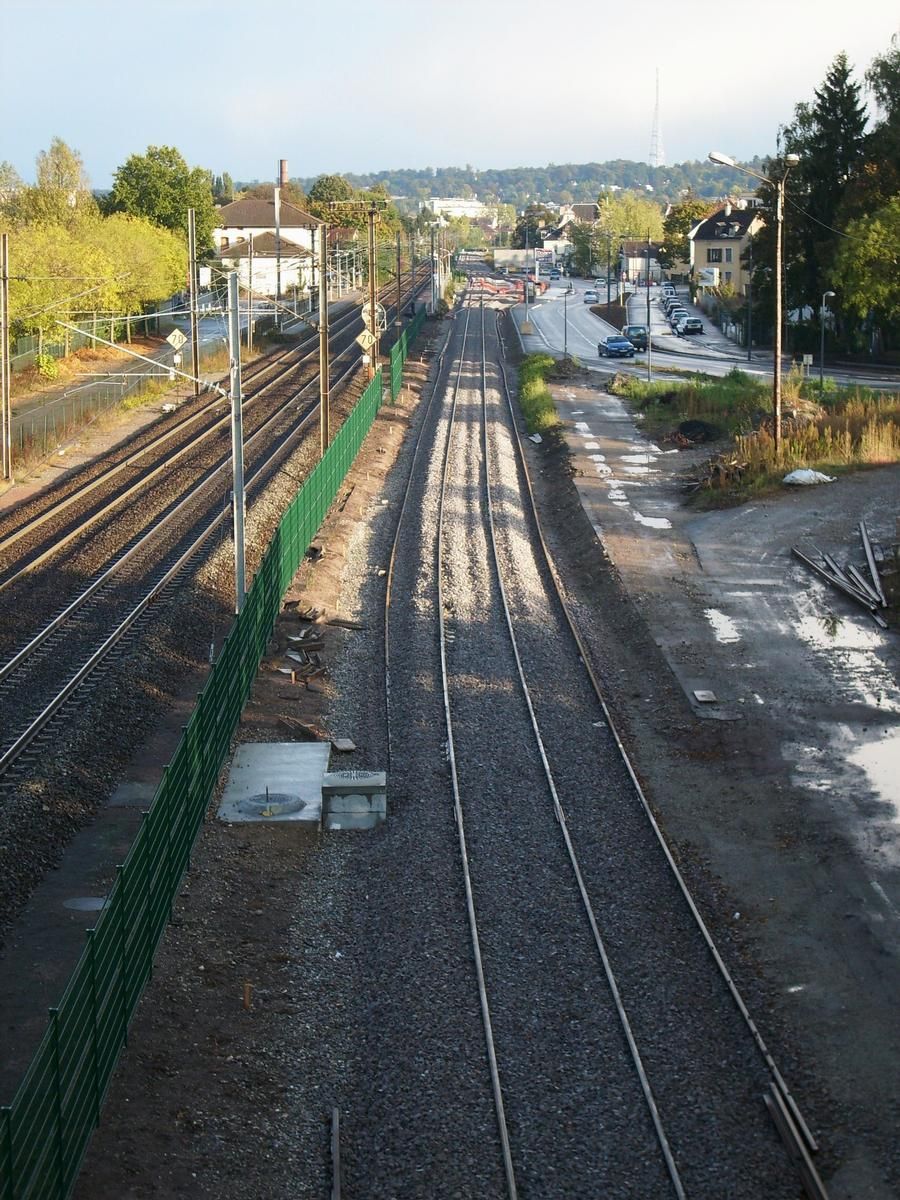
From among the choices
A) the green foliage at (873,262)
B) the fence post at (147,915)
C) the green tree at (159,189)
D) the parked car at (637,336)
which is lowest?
the fence post at (147,915)

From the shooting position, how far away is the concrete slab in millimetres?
14914

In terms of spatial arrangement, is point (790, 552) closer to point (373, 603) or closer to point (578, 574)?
point (578, 574)

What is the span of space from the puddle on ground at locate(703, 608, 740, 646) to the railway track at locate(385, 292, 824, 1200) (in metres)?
2.34

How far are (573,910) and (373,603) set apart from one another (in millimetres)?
11969

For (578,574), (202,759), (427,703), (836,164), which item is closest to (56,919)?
(202,759)

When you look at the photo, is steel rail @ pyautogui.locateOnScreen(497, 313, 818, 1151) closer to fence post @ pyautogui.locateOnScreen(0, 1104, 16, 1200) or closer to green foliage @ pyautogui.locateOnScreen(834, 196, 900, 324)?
fence post @ pyautogui.locateOnScreen(0, 1104, 16, 1200)

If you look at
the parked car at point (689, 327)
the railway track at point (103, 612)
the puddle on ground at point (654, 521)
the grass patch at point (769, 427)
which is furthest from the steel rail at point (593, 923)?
the parked car at point (689, 327)

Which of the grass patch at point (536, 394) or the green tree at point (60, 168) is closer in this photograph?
the grass patch at point (536, 394)

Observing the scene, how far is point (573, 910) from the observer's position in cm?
1259

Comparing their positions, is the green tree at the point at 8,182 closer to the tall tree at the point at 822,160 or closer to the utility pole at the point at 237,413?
the tall tree at the point at 822,160

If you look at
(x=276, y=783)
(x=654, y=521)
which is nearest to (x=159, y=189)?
(x=654, y=521)

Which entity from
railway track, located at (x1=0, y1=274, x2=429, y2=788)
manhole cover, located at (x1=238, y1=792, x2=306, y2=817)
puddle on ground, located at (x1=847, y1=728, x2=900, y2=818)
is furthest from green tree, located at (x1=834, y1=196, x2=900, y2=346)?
manhole cover, located at (x1=238, y1=792, x2=306, y2=817)

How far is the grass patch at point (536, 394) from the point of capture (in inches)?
1749

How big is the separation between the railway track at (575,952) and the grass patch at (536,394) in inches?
880
